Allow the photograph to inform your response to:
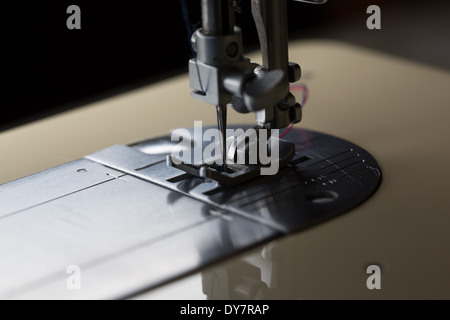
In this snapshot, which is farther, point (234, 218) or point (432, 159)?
point (432, 159)

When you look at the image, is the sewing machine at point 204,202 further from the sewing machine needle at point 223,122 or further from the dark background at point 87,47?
the dark background at point 87,47

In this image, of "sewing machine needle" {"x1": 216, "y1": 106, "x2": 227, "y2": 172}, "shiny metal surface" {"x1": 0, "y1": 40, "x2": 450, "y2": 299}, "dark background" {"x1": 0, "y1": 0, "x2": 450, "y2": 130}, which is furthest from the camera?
"dark background" {"x1": 0, "y1": 0, "x2": 450, "y2": 130}

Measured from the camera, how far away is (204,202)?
143cm

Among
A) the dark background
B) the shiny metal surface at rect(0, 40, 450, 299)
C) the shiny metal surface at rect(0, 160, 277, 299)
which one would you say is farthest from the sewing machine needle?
the dark background

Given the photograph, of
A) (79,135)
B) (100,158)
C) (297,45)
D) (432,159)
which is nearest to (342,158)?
(432,159)

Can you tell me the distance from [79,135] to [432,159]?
71 centimetres

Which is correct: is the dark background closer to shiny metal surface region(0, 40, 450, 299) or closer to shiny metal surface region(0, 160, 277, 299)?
shiny metal surface region(0, 40, 450, 299)

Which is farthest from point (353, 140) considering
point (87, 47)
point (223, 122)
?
point (87, 47)

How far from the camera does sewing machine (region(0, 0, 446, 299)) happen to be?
125 cm

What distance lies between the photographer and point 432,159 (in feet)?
5.32

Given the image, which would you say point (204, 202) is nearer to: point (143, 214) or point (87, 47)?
point (143, 214)

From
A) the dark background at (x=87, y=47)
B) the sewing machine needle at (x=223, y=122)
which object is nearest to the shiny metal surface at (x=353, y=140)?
the sewing machine needle at (x=223, y=122)
